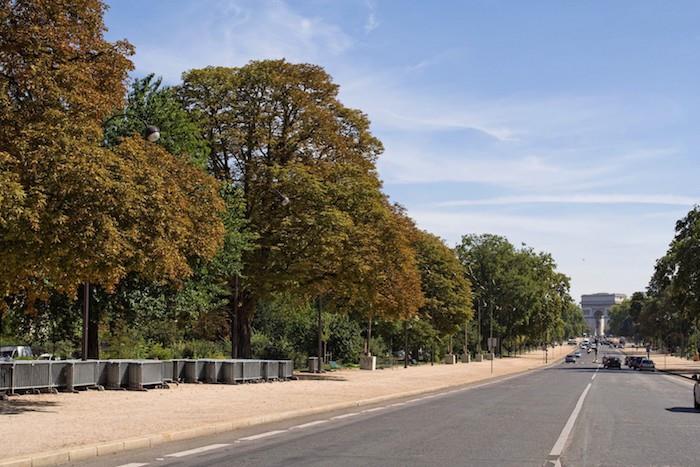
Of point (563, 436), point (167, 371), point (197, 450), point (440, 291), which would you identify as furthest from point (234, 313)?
point (440, 291)

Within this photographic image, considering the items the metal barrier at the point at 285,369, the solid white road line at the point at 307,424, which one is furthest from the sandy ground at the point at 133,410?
the metal barrier at the point at 285,369

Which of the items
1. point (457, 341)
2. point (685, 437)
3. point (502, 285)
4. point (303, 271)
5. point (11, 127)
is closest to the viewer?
point (685, 437)

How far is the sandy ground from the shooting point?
14070 millimetres

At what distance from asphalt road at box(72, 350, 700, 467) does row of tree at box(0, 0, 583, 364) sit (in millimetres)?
5246

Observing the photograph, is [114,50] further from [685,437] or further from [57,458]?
[685,437]

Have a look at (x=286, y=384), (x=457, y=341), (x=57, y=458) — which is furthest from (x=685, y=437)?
(x=457, y=341)

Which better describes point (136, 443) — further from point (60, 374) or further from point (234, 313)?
point (234, 313)

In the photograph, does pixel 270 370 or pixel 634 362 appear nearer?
pixel 270 370

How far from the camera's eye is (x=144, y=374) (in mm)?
26812

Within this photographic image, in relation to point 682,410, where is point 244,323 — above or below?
Answer: above

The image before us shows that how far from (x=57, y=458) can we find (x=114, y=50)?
39.8ft

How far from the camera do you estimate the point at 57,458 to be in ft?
38.7

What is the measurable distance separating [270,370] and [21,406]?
1709cm

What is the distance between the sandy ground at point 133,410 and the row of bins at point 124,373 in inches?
19.2
